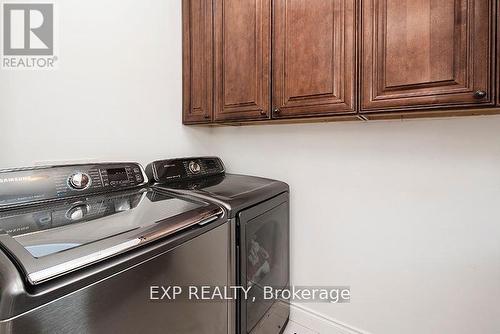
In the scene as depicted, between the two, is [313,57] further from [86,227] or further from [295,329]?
[295,329]

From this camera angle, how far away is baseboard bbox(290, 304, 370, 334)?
1602 millimetres

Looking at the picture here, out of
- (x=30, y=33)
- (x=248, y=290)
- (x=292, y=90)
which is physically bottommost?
(x=248, y=290)

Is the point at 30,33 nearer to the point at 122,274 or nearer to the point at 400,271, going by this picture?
the point at 122,274

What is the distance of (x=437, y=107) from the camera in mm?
1016

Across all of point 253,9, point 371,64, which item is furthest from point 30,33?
point 371,64

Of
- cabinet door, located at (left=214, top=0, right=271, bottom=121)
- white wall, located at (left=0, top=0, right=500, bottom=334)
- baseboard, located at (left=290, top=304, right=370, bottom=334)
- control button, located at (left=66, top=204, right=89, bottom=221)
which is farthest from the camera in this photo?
baseboard, located at (left=290, top=304, right=370, bottom=334)

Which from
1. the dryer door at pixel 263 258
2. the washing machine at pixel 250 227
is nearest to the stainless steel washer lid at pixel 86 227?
the washing machine at pixel 250 227

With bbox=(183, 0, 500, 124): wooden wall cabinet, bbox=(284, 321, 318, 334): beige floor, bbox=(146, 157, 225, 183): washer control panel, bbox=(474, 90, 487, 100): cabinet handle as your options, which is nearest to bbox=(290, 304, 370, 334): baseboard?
bbox=(284, 321, 318, 334): beige floor

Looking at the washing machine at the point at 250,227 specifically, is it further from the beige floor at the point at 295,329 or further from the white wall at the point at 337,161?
the white wall at the point at 337,161

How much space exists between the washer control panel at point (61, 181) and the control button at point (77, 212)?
0.04 ft

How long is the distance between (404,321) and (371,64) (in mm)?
1270

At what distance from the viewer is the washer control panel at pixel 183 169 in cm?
148

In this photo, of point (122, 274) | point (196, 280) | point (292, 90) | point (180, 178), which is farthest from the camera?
point (180, 178)

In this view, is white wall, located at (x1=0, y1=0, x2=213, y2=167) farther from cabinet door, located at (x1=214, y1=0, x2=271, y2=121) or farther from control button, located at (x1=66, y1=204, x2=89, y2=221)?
control button, located at (x1=66, y1=204, x2=89, y2=221)
